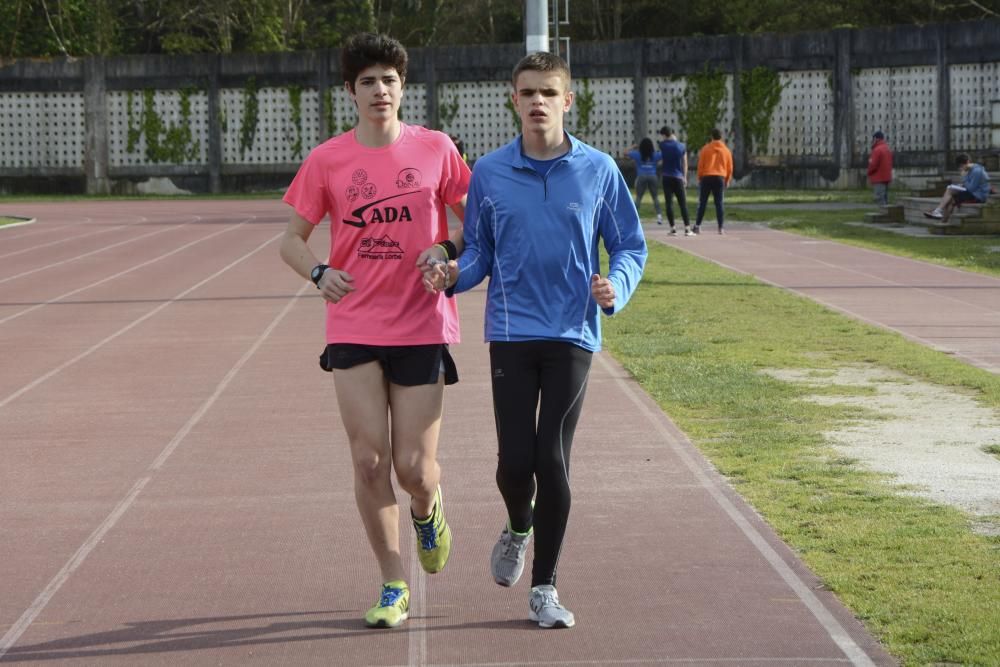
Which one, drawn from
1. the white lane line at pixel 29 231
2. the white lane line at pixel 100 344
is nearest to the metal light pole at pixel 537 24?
the white lane line at pixel 100 344

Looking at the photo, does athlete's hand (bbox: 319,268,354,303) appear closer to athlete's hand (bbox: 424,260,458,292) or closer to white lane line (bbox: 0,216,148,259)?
athlete's hand (bbox: 424,260,458,292)

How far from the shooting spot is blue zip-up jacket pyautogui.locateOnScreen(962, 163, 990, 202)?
2602 centimetres

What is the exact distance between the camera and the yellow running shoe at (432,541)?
5.71m

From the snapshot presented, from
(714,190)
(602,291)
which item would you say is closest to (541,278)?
(602,291)

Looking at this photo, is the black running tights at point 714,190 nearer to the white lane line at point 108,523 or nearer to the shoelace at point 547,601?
the white lane line at point 108,523

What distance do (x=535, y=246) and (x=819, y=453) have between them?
361 centimetres

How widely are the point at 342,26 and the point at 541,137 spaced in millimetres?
55079

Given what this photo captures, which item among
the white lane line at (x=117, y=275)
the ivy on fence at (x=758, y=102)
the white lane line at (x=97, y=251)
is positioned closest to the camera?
the white lane line at (x=117, y=275)

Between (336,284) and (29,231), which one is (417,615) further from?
(29,231)

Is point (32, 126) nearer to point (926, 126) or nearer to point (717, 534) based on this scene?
point (926, 126)

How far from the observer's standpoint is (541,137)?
5.30 metres

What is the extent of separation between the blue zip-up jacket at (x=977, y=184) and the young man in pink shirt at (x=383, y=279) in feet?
71.8

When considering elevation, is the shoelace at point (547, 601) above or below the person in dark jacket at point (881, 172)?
below

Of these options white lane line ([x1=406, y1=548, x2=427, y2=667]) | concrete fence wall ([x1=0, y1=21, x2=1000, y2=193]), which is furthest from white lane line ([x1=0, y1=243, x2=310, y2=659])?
concrete fence wall ([x1=0, y1=21, x2=1000, y2=193])
